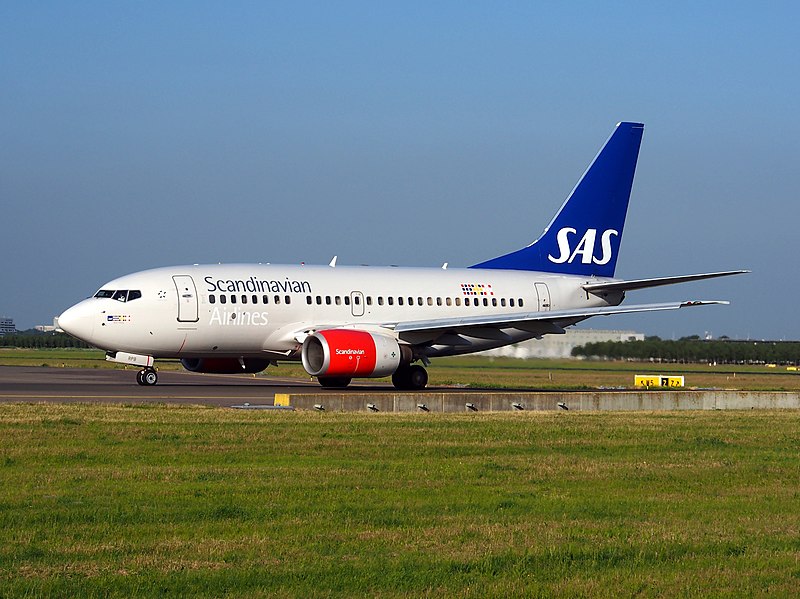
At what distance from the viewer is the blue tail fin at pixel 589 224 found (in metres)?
43.3

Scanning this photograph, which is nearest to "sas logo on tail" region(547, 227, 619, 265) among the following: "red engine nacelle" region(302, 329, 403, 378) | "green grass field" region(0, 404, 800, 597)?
"red engine nacelle" region(302, 329, 403, 378)

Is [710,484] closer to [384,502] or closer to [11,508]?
[384,502]

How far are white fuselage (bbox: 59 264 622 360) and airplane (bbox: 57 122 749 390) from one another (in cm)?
4

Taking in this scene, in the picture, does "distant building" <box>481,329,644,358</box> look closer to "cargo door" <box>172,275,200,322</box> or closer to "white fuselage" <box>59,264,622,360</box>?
"white fuselage" <box>59,264,622,360</box>

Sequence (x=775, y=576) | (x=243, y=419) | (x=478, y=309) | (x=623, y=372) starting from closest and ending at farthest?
(x=775, y=576)
(x=243, y=419)
(x=478, y=309)
(x=623, y=372)

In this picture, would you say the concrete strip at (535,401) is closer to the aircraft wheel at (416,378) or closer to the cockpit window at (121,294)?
the aircraft wheel at (416,378)

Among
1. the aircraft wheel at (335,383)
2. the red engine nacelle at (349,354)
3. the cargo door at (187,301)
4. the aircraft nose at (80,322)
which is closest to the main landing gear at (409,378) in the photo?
the aircraft wheel at (335,383)

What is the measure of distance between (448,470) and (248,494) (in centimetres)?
320

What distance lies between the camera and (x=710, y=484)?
14297 millimetres

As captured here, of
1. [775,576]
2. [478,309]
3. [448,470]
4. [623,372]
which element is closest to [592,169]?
[478,309]

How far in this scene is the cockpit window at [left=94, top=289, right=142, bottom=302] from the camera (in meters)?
34.4

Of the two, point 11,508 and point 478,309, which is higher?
point 478,309

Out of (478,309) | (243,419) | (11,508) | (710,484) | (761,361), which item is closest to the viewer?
(11,508)

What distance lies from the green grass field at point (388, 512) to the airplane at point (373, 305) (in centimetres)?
1379
